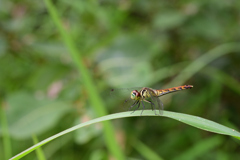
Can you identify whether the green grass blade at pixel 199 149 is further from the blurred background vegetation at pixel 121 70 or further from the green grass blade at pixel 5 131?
the green grass blade at pixel 5 131

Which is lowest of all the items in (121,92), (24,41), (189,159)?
(189,159)

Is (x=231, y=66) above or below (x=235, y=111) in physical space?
above

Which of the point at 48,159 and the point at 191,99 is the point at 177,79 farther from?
the point at 48,159

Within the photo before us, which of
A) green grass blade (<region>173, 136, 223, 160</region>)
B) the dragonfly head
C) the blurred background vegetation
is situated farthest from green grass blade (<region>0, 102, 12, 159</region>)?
green grass blade (<region>173, 136, 223, 160</region>)

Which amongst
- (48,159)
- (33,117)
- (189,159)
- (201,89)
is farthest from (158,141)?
(33,117)

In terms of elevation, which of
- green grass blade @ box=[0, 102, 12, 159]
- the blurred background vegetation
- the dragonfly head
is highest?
the blurred background vegetation

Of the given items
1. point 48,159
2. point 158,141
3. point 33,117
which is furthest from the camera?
point 158,141

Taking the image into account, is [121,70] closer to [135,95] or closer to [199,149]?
[135,95]

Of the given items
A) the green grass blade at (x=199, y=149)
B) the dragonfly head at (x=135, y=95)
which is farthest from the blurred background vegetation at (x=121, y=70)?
the dragonfly head at (x=135, y=95)

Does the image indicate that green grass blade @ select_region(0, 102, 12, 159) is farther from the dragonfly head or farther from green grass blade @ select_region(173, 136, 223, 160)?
green grass blade @ select_region(173, 136, 223, 160)
